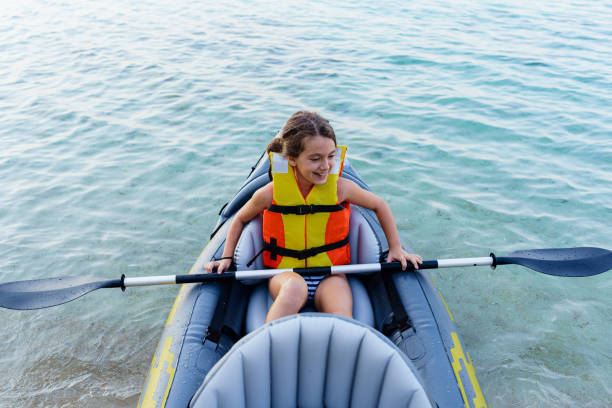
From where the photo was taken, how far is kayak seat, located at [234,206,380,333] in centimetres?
228

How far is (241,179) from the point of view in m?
4.50

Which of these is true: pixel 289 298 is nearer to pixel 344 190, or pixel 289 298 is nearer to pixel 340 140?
pixel 344 190

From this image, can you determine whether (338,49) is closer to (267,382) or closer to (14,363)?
(14,363)

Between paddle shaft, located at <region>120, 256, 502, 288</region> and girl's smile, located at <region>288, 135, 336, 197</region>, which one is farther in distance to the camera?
paddle shaft, located at <region>120, 256, 502, 288</region>

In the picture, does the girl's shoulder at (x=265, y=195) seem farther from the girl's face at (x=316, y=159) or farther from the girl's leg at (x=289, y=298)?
the girl's leg at (x=289, y=298)

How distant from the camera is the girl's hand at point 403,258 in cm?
238

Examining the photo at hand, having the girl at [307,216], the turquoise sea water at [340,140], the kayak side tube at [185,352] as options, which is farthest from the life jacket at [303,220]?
the turquoise sea water at [340,140]

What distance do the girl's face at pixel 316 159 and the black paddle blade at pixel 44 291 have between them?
1.14m

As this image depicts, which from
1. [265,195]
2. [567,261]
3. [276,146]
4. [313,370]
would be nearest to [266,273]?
[265,195]

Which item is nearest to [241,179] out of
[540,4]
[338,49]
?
[338,49]

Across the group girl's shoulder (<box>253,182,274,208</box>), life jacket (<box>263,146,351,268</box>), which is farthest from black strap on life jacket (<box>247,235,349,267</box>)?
girl's shoulder (<box>253,182,274,208</box>)

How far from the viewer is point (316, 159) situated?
2.20m

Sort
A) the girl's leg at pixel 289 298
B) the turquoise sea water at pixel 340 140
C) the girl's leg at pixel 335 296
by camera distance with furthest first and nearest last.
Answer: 1. the turquoise sea water at pixel 340 140
2. the girl's leg at pixel 335 296
3. the girl's leg at pixel 289 298

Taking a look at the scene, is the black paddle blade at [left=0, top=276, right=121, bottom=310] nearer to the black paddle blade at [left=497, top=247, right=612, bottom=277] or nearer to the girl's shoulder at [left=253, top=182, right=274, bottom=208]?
the girl's shoulder at [left=253, top=182, right=274, bottom=208]
